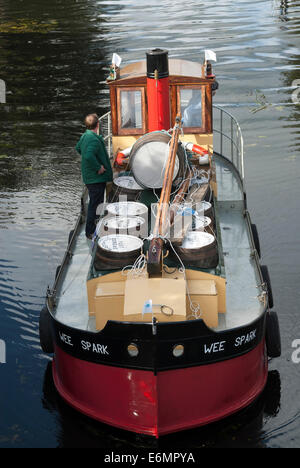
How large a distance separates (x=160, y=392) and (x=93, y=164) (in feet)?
13.7

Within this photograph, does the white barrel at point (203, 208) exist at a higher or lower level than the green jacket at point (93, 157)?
lower

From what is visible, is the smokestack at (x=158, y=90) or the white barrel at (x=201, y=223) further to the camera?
the smokestack at (x=158, y=90)

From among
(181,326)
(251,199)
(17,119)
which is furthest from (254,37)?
(181,326)

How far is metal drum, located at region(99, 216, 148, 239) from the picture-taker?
32.8 ft

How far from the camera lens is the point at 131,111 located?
1287 cm

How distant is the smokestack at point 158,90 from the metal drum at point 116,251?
2.99m

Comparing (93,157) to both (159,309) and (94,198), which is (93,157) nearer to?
(94,198)

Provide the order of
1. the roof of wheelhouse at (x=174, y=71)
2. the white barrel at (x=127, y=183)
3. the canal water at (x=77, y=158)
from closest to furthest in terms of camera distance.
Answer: the canal water at (x=77, y=158)
the white barrel at (x=127, y=183)
the roof of wheelhouse at (x=174, y=71)

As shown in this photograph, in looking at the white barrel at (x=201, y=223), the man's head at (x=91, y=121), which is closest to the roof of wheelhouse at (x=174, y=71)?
the man's head at (x=91, y=121)

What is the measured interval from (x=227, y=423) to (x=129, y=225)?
3196 millimetres

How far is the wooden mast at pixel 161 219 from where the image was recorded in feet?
28.9

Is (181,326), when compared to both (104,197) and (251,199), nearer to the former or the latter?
(104,197)

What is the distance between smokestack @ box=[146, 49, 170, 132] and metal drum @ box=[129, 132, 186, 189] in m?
1.06

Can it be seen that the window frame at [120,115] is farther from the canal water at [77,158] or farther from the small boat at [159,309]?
the canal water at [77,158]
